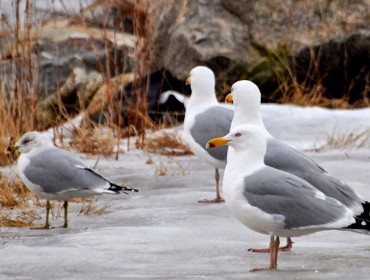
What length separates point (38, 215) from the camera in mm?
6938

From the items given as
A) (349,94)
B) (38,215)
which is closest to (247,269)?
(38,215)

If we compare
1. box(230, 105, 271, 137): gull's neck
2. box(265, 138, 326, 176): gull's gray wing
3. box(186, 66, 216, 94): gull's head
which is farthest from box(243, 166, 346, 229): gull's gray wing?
box(186, 66, 216, 94): gull's head

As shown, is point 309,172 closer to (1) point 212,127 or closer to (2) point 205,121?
(1) point 212,127

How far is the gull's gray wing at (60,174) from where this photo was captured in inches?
258

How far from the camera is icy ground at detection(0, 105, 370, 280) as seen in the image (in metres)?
4.79

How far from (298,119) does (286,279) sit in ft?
18.0

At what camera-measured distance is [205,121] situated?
25.8 feet

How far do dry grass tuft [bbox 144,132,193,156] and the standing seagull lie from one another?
1.12m

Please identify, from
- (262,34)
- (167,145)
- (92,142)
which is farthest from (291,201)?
(262,34)

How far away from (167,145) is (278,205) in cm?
492

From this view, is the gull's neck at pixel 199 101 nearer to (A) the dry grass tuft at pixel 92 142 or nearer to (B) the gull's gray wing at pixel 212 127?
(B) the gull's gray wing at pixel 212 127

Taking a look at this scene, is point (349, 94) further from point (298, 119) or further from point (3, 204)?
point (3, 204)

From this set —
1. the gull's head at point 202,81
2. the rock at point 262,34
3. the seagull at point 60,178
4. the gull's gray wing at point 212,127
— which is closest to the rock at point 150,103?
the rock at point 262,34

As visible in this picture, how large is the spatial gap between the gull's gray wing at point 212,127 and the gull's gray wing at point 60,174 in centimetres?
125
